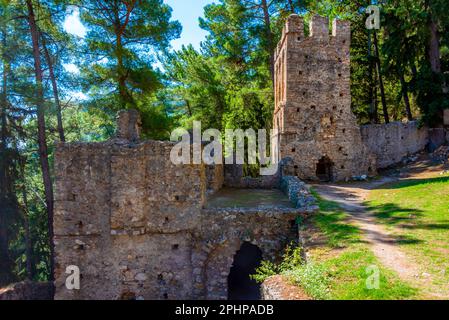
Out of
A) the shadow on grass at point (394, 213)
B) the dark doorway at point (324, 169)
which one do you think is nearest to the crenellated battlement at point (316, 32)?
the dark doorway at point (324, 169)

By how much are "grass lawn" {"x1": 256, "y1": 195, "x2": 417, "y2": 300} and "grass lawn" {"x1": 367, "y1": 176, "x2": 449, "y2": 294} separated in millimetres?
701

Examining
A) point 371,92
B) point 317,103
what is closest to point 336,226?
point 317,103

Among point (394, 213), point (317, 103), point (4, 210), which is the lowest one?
point (4, 210)

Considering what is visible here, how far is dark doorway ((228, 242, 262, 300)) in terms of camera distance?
11.0 m

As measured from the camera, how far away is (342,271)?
18.2 feet

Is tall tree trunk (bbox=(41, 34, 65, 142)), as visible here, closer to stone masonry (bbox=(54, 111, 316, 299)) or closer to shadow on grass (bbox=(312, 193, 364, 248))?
stone masonry (bbox=(54, 111, 316, 299))

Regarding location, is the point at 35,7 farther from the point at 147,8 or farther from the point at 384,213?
the point at 384,213

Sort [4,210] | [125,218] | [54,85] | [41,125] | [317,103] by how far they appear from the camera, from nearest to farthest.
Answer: [125,218]
[41,125]
[54,85]
[4,210]
[317,103]

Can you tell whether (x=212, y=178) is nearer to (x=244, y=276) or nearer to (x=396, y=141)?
(x=244, y=276)

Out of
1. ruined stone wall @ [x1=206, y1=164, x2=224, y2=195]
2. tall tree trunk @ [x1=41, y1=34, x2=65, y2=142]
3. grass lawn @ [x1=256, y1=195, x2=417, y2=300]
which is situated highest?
tall tree trunk @ [x1=41, y1=34, x2=65, y2=142]

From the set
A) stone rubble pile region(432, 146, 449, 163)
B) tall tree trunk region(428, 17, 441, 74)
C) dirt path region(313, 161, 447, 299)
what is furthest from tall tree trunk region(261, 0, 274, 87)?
stone rubble pile region(432, 146, 449, 163)

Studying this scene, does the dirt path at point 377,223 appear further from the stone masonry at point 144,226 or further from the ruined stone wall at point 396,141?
the stone masonry at point 144,226

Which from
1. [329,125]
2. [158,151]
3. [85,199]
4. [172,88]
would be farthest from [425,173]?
[172,88]

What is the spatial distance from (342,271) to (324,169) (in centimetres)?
1349
